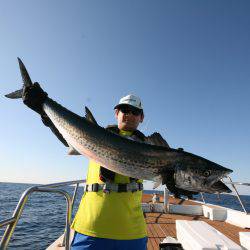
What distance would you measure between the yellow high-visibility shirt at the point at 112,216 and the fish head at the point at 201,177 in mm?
703

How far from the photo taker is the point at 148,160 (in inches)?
124

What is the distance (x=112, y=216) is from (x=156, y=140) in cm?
110

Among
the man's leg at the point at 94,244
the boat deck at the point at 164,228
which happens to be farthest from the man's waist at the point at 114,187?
the boat deck at the point at 164,228

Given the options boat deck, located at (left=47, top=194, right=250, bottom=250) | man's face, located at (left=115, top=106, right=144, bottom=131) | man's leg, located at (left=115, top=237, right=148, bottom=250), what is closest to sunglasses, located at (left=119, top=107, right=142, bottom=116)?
man's face, located at (left=115, top=106, right=144, bottom=131)

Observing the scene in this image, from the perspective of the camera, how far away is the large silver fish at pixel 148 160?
2.93 meters

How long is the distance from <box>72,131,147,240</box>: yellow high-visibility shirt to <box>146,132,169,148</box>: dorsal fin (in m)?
0.60

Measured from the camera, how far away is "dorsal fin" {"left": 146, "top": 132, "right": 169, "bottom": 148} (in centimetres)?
327

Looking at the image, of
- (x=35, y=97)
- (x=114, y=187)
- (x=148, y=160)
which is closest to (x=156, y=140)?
(x=148, y=160)

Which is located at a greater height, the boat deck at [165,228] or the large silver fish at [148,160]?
the large silver fish at [148,160]

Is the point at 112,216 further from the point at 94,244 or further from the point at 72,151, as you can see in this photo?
the point at 72,151

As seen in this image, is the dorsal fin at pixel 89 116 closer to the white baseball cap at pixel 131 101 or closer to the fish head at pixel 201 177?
the white baseball cap at pixel 131 101

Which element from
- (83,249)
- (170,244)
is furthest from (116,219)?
(170,244)

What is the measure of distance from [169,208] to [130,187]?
9.62 metres

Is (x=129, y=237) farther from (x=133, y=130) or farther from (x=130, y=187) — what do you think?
(x=133, y=130)
